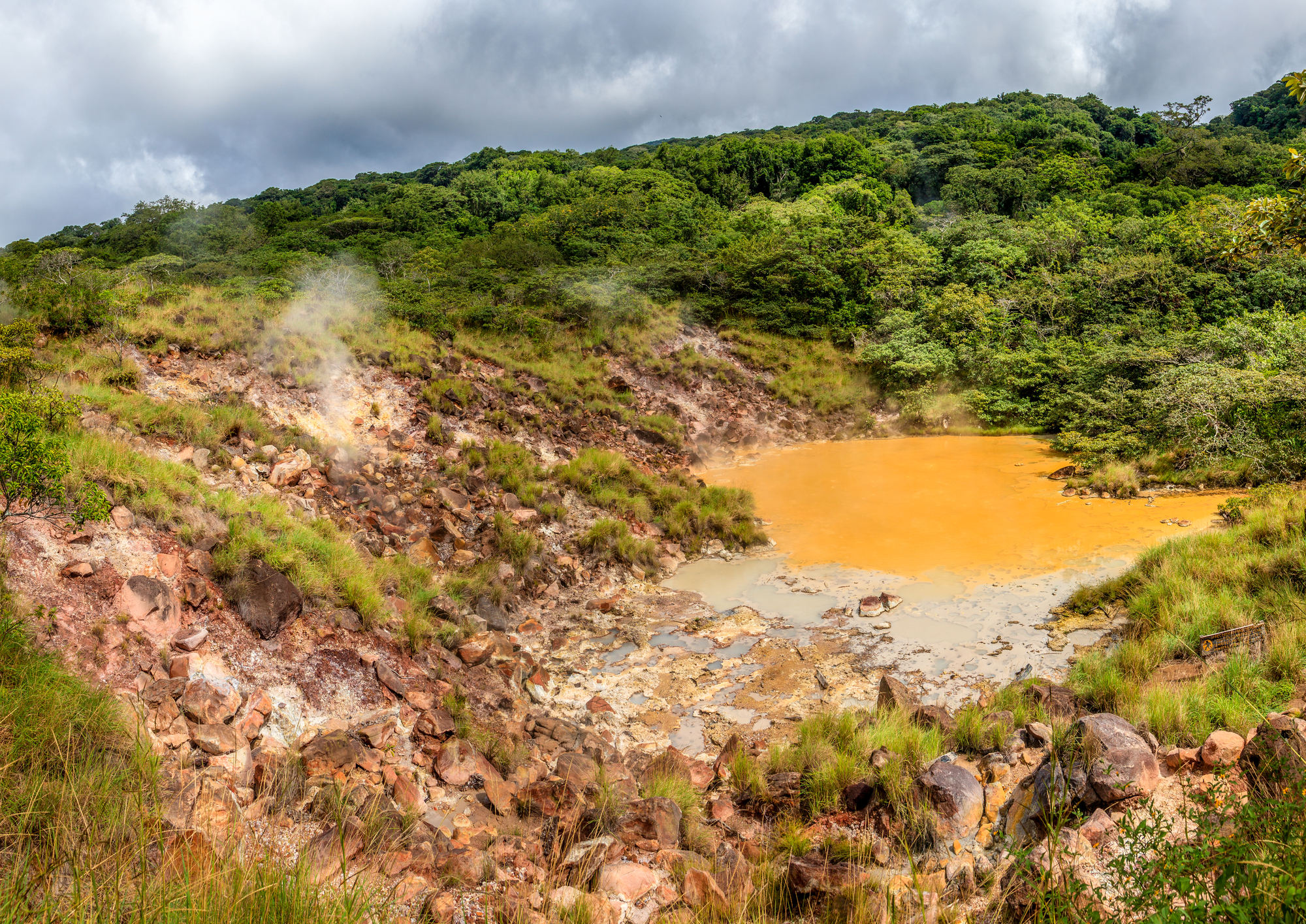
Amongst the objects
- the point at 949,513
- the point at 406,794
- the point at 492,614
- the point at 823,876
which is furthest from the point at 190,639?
the point at 949,513

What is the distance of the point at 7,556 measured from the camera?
4.88m

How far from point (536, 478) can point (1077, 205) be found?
83.9 feet

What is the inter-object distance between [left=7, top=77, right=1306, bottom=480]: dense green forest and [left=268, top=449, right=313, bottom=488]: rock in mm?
3760

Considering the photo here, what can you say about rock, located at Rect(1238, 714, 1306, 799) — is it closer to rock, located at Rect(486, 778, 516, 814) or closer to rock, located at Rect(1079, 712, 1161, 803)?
rock, located at Rect(1079, 712, 1161, 803)

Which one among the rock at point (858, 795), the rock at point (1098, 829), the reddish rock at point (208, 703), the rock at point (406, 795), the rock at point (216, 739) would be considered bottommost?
the rock at point (858, 795)

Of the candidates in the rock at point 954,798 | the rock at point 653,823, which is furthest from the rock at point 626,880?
the rock at point 954,798

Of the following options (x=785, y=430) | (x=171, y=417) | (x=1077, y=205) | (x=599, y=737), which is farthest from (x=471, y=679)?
(x=1077, y=205)

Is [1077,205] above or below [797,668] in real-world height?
above

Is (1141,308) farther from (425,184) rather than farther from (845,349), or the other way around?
(425,184)

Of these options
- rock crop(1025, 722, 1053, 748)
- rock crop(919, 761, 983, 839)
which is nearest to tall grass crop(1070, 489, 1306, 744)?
rock crop(1025, 722, 1053, 748)

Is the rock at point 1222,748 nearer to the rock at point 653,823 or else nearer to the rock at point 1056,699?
the rock at point 1056,699

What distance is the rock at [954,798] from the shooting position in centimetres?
406

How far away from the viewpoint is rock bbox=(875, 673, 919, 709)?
5.75m

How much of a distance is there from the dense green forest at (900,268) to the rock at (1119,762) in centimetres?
497
